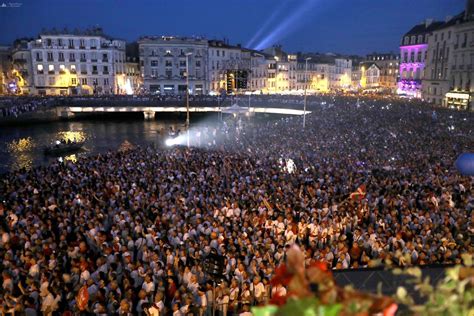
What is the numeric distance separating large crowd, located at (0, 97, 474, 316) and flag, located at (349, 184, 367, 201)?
15 centimetres

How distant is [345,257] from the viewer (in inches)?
391

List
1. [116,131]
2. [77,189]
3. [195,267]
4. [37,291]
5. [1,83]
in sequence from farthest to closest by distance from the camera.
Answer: [1,83] → [116,131] → [77,189] → [195,267] → [37,291]

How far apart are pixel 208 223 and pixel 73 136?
4314 centimetres

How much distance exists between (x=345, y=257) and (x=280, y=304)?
26.4ft

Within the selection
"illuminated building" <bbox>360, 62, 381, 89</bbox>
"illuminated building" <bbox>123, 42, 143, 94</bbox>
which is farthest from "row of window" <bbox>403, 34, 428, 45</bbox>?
"illuminated building" <bbox>360, 62, 381, 89</bbox>

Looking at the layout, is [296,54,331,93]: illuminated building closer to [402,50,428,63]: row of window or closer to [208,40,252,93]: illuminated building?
[208,40,252,93]: illuminated building

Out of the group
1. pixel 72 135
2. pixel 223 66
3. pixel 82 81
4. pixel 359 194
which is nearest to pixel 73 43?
pixel 82 81

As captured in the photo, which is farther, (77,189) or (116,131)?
(116,131)

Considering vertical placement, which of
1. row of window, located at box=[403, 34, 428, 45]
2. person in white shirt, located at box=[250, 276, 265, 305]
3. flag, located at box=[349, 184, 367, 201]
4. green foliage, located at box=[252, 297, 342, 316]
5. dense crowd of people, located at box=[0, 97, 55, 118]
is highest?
row of window, located at box=[403, 34, 428, 45]

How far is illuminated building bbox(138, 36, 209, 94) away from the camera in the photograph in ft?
268

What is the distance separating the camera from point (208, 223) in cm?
1211

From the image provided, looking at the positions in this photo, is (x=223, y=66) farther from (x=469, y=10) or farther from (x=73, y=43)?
(x=469, y=10)

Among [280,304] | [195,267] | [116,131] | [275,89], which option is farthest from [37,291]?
[275,89]

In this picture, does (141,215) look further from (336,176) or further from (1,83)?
(1,83)
